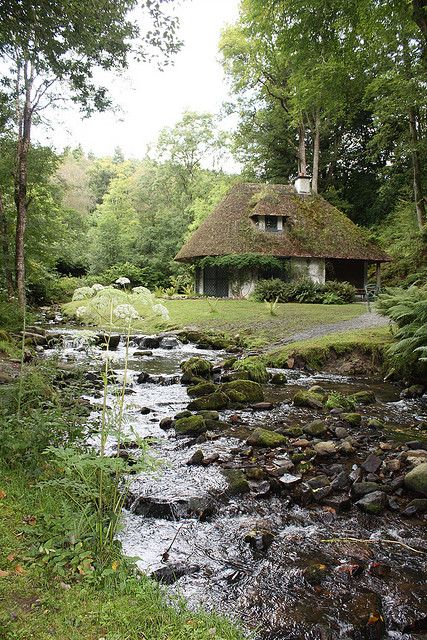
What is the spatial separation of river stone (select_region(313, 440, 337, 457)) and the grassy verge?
22.1ft

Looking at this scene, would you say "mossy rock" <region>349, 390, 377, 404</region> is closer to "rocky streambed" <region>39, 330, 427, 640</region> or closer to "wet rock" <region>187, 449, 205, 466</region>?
"rocky streambed" <region>39, 330, 427, 640</region>

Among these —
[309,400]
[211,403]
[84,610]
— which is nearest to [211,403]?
[211,403]

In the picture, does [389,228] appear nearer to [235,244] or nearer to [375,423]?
[235,244]

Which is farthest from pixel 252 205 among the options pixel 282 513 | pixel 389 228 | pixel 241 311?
Result: pixel 282 513

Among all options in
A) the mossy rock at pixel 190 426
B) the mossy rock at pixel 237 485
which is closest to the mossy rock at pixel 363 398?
the mossy rock at pixel 190 426

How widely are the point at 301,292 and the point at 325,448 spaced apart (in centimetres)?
2194

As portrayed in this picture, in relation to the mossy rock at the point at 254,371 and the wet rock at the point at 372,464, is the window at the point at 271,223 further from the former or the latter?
the wet rock at the point at 372,464

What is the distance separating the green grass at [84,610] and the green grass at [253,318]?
44.4 ft

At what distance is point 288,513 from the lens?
460 centimetres

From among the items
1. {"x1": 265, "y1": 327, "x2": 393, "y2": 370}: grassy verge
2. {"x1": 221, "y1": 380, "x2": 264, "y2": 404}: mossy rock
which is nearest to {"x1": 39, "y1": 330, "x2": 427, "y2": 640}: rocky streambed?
{"x1": 221, "y1": 380, "x2": 264, "y2": 404}: mossy rock

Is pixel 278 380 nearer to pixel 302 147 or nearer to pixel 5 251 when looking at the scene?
pixel 5 251

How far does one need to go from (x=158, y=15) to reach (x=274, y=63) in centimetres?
2918

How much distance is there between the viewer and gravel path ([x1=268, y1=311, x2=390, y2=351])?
1587cm

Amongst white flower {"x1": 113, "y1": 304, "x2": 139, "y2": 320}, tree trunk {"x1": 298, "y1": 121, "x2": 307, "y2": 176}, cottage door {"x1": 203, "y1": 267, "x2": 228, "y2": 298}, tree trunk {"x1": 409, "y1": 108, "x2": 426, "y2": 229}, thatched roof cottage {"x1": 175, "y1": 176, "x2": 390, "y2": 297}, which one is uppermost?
tree trunk {"x1": 298, "y1": 121, "x2": 307, "y2": 176}
